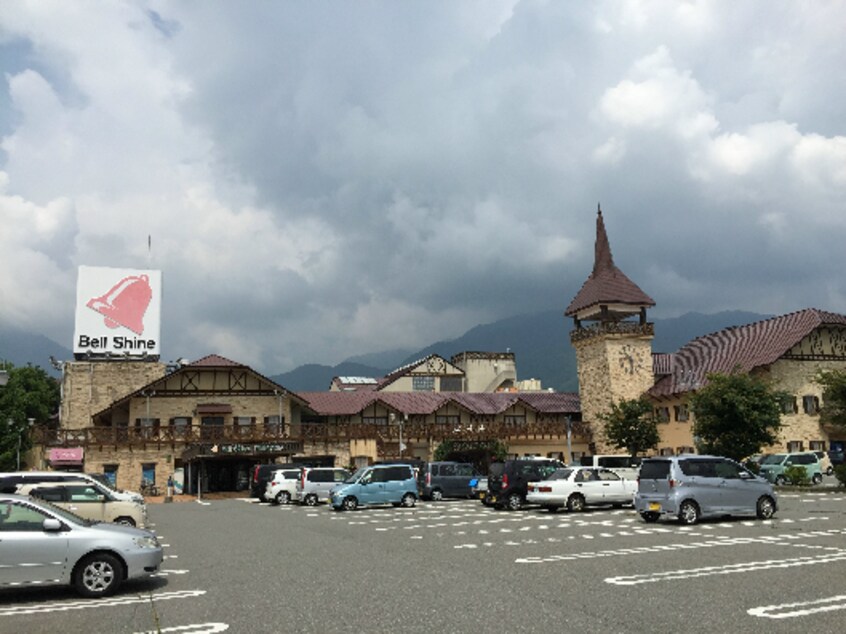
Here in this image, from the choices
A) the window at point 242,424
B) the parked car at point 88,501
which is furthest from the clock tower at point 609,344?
the parked car at point 88,501

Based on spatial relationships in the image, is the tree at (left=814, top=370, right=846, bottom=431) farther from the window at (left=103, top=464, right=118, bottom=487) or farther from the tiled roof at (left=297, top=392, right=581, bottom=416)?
the window at (left=103, top=464, right=118, bottom=487)

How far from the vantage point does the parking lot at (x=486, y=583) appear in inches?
315

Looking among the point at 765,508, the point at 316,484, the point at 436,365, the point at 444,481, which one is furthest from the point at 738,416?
the point at 436,365

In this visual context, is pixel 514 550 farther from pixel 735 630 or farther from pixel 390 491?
pixel 390 491

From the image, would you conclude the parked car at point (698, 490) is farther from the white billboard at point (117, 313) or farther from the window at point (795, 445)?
the white billboard at point (117, 313)

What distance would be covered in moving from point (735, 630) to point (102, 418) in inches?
1861

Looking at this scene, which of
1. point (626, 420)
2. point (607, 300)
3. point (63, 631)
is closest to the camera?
point (63, 631)

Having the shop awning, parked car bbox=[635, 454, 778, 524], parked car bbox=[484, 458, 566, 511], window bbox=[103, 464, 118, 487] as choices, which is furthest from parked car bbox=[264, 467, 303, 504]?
parked car bbox=[635, 454, 778, 524]

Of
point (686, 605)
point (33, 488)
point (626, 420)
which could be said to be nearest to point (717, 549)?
point (686, 605)

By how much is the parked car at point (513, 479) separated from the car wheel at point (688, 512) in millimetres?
6734

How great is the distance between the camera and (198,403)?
46.6 meters

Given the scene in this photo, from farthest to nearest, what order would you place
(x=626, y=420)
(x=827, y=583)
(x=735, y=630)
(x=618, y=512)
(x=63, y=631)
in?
(x=626, y=420)
(x=618, y=512)
(x=827, y=583)
(x=63, y=631)
(x=735, y=630)

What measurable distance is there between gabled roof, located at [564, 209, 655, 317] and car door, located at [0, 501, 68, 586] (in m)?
46.7

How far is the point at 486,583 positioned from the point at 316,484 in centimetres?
2189
